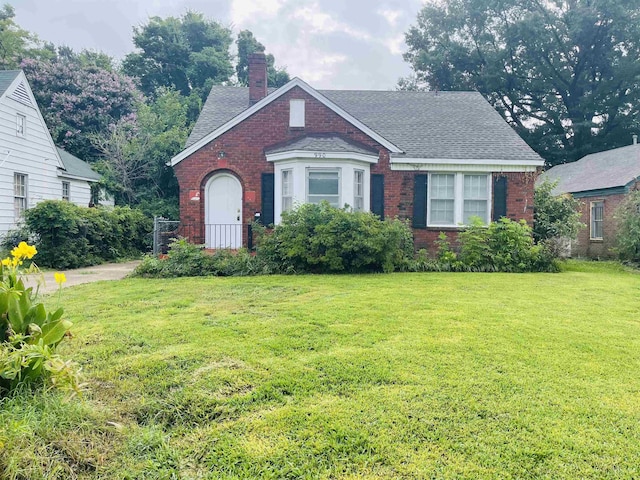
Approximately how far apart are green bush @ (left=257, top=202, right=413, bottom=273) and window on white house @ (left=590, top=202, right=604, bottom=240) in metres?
11.5

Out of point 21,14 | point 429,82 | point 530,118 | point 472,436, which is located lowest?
point 472,436

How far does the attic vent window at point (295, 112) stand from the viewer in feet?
43.6

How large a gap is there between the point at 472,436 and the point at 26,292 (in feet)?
10.6

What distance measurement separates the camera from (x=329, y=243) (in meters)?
9.88

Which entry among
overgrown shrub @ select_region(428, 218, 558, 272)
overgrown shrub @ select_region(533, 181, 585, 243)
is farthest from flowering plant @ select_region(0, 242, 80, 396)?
overgrown shrub @ select_region(533, 181, 585, 243)

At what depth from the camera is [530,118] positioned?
33.8 metres

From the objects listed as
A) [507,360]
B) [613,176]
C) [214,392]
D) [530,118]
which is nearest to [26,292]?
[214,392]

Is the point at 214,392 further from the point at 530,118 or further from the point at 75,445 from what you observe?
the point at 530,118

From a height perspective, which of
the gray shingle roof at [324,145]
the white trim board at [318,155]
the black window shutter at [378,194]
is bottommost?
the black window shutter at [378,194]

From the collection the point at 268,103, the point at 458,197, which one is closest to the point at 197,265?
the point at 268,103

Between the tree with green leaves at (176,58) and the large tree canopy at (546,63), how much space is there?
15667 millimetres

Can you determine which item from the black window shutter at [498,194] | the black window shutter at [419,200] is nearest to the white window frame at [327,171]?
the black window shutter at [419,200]

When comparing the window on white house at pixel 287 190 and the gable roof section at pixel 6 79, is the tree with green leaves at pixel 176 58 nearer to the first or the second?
the gable roof section at pixel 6 79

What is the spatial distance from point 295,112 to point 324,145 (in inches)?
70.0
